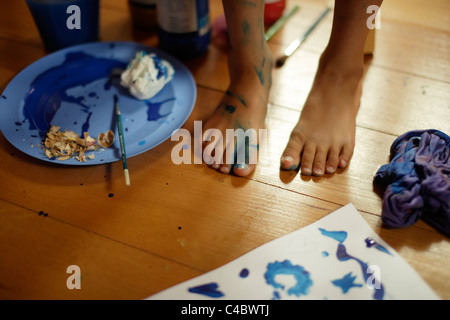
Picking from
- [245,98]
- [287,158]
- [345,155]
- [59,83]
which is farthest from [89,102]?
[345,155]

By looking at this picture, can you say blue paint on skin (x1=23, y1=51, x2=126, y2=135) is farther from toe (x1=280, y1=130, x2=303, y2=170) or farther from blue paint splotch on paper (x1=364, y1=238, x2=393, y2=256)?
blue paint splotch on paper (x1=364, y1=238, x2=393, y2=256)

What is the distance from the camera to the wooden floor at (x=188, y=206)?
2.14ft

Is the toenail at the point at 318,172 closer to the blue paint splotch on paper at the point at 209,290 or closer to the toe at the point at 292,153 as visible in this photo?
the toe at the point at 292,153

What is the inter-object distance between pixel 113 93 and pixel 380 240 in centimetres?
66

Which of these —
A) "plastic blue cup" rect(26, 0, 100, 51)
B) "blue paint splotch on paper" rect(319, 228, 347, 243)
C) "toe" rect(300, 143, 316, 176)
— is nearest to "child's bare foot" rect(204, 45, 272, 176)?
"toe" rect(300, 143, 316, 176)

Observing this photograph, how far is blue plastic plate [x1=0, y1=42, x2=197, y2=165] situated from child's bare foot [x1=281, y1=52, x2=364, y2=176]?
0.25 m

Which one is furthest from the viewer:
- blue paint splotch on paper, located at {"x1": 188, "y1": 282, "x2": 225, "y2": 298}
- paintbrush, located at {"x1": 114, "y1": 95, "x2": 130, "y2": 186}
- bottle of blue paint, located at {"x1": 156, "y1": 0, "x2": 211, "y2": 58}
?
bottle of blue paint, located at {"x1": 156, "y1": 0, "x2": 211, "y2": 58}

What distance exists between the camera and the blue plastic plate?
82 centimetres

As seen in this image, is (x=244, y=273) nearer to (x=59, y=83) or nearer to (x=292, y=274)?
(x=292, y=274)

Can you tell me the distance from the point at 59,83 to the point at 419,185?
81 cm

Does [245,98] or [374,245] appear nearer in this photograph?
[374,245]

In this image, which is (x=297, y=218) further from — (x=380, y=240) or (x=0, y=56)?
(x=0, y=56)

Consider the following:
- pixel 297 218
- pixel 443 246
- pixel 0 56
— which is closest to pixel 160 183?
pixel 297 218

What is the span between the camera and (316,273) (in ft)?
2.12
